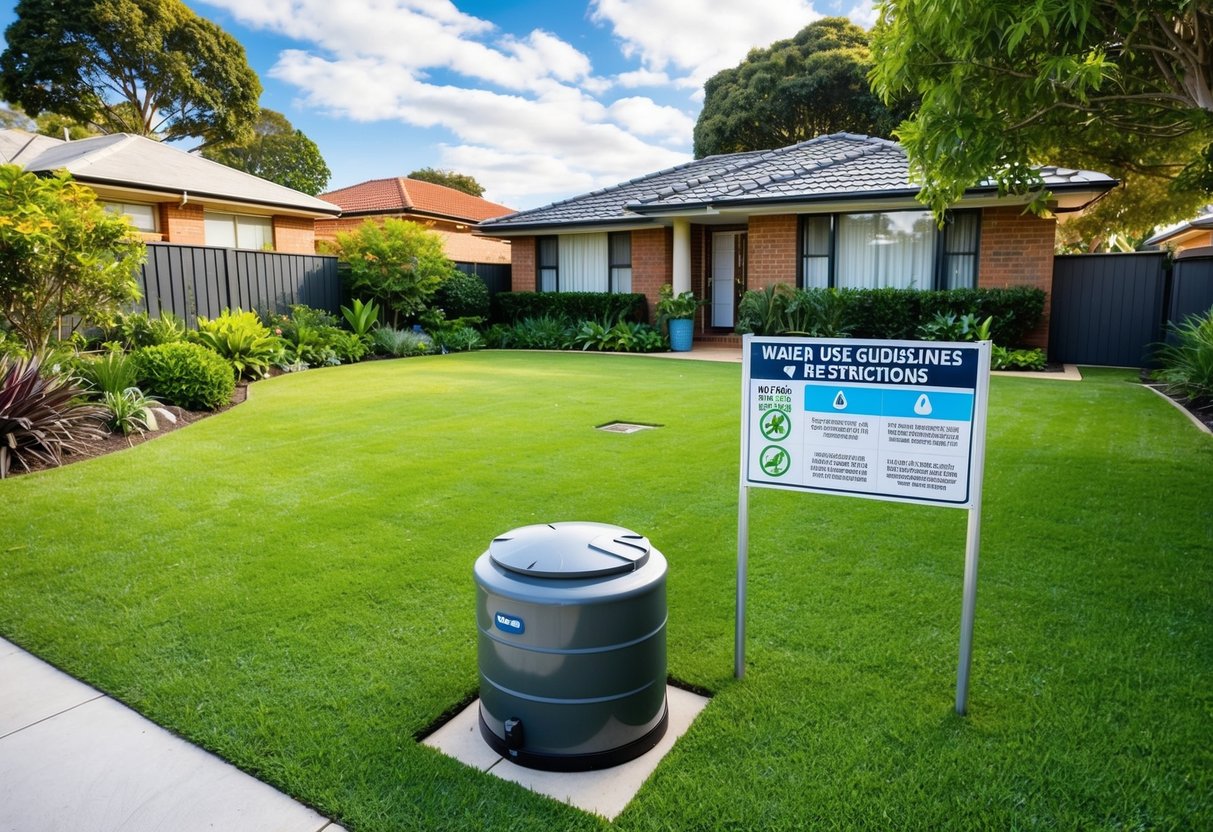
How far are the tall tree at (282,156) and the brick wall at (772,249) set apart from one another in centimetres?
3392

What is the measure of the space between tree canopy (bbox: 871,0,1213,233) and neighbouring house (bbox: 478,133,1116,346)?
20.9 ft

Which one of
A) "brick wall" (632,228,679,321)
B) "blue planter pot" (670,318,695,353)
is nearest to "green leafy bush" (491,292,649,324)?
"brick wall" (632,228,679,321)

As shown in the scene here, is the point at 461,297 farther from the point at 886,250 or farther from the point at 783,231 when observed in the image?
the point at 886,250

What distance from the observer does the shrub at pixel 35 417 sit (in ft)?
21.6

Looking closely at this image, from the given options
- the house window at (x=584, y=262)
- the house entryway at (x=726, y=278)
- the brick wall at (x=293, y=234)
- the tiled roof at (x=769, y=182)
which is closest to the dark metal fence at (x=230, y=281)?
the tiled roof at (x=769, y=182)

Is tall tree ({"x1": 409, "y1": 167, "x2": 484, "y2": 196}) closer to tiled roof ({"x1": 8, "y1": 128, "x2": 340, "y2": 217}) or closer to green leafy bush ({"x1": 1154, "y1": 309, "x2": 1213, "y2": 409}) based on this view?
tiled roof ({"x1": 8, "y1": 128, "x2": 340, "y2": 217})

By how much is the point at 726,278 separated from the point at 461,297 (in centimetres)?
637

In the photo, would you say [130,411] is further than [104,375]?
No

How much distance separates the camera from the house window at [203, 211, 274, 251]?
20953mm

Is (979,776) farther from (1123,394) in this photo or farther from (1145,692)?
(1123,394)

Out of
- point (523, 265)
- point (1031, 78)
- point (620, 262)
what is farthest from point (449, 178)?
point (1031, 78)

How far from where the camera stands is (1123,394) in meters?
10.2

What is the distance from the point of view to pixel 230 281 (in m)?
14.4

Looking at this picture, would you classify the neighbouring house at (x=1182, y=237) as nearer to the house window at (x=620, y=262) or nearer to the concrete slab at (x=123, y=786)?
the house window at (x=620, y=262)
